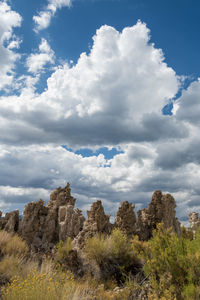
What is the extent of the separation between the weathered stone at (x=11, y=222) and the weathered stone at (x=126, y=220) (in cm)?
708

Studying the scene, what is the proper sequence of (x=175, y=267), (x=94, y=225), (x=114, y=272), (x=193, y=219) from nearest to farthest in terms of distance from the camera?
(x=175, y=267) < (x=114, y=272) < (x=94, y=225) < (x=193, y=219)

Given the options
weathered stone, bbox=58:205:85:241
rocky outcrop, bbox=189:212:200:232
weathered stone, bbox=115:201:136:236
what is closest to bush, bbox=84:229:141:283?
weathered stone, bbox=115:201:136:236

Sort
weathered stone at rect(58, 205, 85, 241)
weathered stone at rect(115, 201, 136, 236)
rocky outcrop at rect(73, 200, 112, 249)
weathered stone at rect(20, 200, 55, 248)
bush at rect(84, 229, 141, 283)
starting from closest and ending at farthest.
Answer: bush at rect(84, 229, 141, 283)
rocky outcrop at rect(73, 200, 112, 249)
weathered stone at rect(115, 201, 136, 236)
weathered stone at rect(58, 205, 85, 241)
weathered stone at rect(20, 200, 55, 248)

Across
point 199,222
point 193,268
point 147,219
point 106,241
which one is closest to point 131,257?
point 106,241

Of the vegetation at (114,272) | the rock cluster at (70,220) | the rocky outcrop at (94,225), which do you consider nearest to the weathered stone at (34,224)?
the rock cluster at (70,220)

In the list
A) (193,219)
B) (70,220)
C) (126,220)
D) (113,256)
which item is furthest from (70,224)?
(193,219)

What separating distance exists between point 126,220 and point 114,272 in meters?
3.47

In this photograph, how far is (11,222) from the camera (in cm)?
1695

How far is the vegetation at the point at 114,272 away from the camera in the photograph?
587 centimetres

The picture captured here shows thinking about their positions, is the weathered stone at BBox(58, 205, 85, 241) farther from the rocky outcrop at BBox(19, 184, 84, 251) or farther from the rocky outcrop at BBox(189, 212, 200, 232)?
the rocky outcrop at BBox(189, 212, 200, 232)

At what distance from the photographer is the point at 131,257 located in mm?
12891

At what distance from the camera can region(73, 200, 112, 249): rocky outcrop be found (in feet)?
45.3

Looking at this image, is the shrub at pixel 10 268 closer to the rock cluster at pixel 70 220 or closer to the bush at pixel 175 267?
the bush at pixel 175 267

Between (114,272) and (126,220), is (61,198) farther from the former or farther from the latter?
(114,272)
